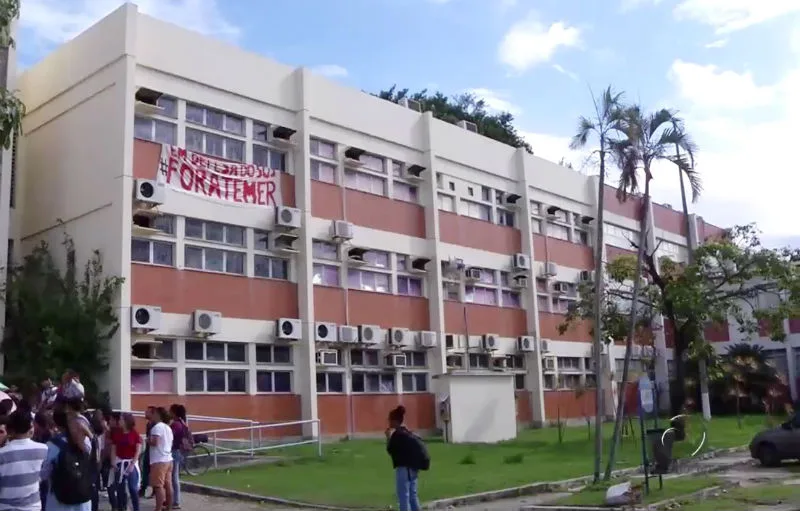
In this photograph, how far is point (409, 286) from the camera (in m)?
30.4

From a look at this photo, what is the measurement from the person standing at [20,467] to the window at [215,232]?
17.6 m

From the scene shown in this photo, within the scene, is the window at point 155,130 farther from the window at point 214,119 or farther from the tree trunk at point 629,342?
the tree trunk at point 629,342

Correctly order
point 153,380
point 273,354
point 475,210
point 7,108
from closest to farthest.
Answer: point 7,108 → point 153,380 → point 273,354 → point 475,210

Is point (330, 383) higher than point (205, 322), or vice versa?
point (205, 322)

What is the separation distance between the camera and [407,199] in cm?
3091

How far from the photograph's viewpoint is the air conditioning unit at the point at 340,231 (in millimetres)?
27109

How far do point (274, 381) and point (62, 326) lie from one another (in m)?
6.24

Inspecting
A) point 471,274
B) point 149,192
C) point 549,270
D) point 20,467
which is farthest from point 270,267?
point 20,467

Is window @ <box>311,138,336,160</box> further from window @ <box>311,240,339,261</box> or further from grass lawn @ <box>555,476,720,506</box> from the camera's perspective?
grass lawn @ <box>555,476,720,506</box>

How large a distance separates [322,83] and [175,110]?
539cm

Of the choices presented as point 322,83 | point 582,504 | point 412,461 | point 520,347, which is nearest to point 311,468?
point 582,504

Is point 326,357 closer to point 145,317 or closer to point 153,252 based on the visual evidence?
point 153,252

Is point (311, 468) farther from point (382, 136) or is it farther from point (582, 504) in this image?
point (382, 136)

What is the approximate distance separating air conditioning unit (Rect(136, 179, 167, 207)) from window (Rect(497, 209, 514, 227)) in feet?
51.4
